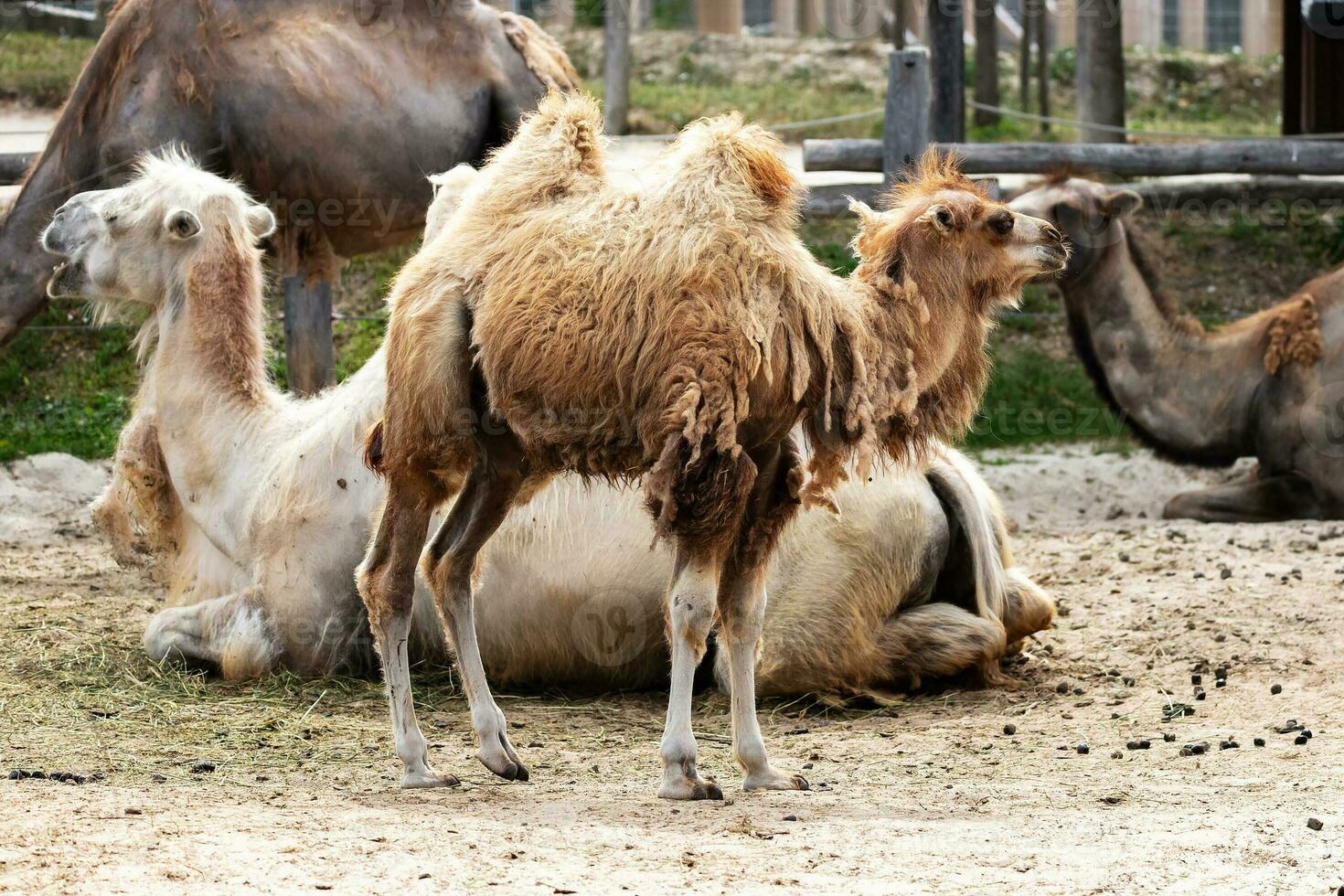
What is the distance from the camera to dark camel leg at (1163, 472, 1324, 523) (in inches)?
323

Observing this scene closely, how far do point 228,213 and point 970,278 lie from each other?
8.63 feet

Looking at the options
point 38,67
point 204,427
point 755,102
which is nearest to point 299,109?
point 204,427

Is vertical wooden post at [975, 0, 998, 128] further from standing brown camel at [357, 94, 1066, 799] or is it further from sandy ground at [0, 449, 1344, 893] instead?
standing brown camel at [357, 94, 1066, 799]

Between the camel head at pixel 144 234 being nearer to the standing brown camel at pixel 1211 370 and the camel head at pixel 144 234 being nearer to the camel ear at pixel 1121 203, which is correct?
the standing brown camel at pixel 1211 370

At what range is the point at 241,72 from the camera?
25.2ft

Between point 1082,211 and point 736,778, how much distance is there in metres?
5.26

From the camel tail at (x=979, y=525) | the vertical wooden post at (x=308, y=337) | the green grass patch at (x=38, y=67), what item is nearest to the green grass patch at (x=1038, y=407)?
the vertical wooden post at (x=308, y=337)

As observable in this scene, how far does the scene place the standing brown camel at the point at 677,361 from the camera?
3.85 meters

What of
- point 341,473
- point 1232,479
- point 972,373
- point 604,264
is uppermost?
point 604,264

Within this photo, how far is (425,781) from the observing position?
4086 millimetres

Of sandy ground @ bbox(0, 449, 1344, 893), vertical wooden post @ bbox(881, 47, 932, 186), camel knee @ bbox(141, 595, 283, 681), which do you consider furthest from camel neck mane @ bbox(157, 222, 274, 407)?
vertical wooden post @ bbox(881, 47, 932, 186)

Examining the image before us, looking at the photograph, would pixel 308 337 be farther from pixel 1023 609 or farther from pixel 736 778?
pixel 736 778

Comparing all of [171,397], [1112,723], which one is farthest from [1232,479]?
[171,397]

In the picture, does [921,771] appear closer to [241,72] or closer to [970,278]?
[970,278]
